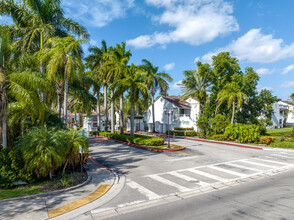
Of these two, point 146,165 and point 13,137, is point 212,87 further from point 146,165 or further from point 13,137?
point 13,137

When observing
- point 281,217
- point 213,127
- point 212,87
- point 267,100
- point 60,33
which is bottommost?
point 281,217

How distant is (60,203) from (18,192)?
92.8 inches

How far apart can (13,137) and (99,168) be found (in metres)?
5.33

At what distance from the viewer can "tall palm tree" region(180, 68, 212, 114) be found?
34344 millimetres

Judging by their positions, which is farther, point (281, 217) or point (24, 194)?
point (24, 194)

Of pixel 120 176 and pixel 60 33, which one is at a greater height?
pixel 60 33

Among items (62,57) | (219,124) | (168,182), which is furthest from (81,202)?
(219,124)

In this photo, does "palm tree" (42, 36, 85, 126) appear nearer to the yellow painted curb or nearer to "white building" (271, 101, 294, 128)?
the yellow painted curb

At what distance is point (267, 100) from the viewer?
32.8m

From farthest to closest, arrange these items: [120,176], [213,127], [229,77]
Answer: [229,77] → [213,127] → [120,176]

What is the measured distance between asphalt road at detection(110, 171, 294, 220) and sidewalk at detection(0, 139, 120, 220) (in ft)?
5.91

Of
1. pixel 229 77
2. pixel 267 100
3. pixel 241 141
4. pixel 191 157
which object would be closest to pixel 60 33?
pixel 191 157

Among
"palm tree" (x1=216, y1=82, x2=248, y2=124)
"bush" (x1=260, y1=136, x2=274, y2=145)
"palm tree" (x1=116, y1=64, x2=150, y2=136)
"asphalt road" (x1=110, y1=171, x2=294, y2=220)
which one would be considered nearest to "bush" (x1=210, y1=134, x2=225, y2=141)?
"palm tree" (x1=216, y1=82, x2=248, y2=124)

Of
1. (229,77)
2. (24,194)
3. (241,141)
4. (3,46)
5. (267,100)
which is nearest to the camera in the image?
(24,194)
